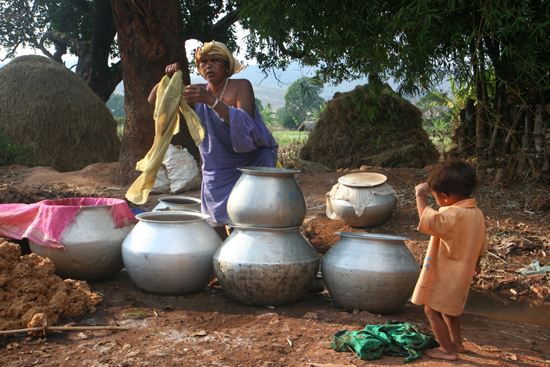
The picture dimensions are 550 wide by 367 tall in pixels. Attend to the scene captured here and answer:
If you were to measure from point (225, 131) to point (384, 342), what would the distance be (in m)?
2.04

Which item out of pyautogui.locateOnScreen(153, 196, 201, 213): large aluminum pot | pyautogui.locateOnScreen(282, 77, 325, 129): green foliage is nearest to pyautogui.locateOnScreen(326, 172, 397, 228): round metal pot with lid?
pyautogui.locateOnScreen(153, 196, 201, 213): large aluminum pot

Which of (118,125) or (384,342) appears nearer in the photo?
(384,342)

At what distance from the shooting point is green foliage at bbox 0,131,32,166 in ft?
34.5

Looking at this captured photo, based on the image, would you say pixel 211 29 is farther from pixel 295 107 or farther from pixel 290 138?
pixel 295 107

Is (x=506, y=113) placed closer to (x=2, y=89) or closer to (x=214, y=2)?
(x=214, y=2)

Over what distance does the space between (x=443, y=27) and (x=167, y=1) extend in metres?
4.55

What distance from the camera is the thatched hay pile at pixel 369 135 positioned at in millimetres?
11141

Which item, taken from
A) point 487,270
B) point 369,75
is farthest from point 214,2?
point 487,270

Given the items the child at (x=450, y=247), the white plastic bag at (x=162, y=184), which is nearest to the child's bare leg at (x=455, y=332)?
the child at (x=450, y=247)

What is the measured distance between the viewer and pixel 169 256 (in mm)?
3385

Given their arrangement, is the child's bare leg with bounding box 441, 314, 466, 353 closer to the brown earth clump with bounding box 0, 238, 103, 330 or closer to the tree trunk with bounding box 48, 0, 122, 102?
the brown earth clump with bounding box 0, 238, 103, 330

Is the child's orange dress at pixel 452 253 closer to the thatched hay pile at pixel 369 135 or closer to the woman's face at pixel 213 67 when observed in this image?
the woman's face at pixel 213 67

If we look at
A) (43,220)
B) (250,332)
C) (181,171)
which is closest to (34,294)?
(43,220)

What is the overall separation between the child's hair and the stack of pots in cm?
110
